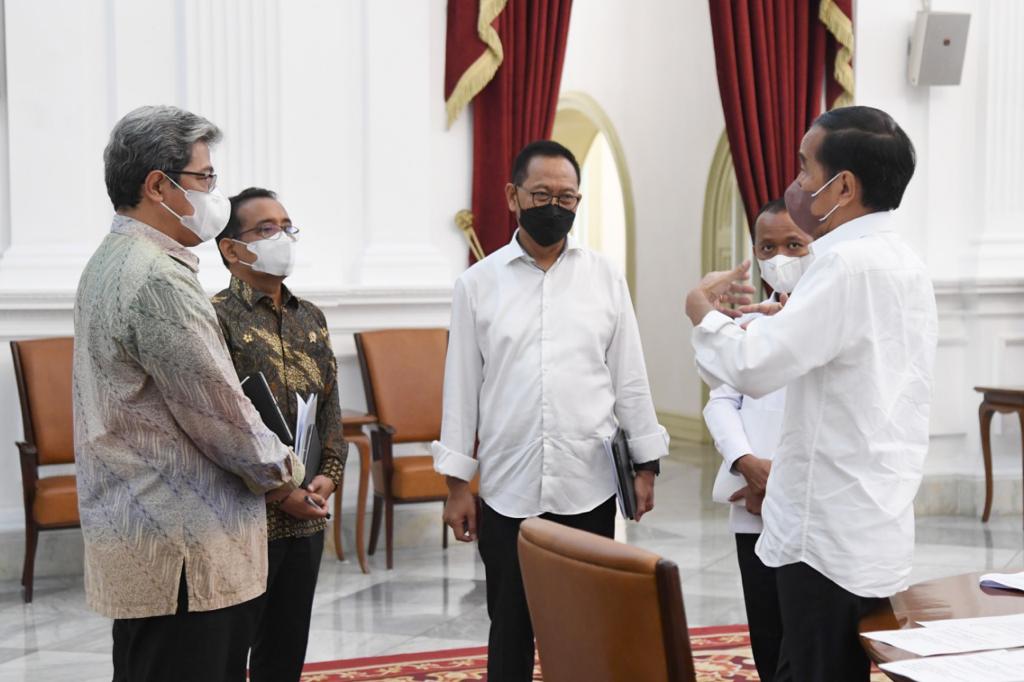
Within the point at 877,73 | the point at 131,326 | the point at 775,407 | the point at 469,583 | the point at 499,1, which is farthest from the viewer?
the point at 877,73

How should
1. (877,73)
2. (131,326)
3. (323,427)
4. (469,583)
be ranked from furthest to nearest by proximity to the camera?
(877,73), (469,583), (323,427), (131,326)

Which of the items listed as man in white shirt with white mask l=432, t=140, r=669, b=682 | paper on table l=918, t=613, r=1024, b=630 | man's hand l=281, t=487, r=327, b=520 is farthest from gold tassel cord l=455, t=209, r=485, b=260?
paper on table l=918, t=613, r=1024, b=630

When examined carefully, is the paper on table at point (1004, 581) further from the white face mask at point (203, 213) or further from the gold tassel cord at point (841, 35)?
the gold tassel cord at point (841, 35)

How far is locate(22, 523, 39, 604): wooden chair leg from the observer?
5.03 meters

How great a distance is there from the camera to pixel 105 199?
5.64 metres

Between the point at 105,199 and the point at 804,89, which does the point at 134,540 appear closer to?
the point at 105,199

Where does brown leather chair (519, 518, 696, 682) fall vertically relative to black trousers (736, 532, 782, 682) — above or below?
above

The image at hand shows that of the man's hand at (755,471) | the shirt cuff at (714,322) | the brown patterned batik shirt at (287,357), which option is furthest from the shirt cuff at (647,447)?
the shirt cuff at (714,322)

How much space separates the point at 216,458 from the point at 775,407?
4.41 feet

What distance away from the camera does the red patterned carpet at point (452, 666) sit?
3988 mm

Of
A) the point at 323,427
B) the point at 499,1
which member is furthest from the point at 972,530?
the point at 323,427

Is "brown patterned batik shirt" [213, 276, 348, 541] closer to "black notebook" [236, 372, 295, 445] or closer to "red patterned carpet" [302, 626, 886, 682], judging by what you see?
"black notebook" [236, 372, 295, 445]

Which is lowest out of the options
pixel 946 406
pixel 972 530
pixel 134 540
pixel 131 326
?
pixel 972 530

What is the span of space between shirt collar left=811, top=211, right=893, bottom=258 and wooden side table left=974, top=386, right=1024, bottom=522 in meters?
4.54
